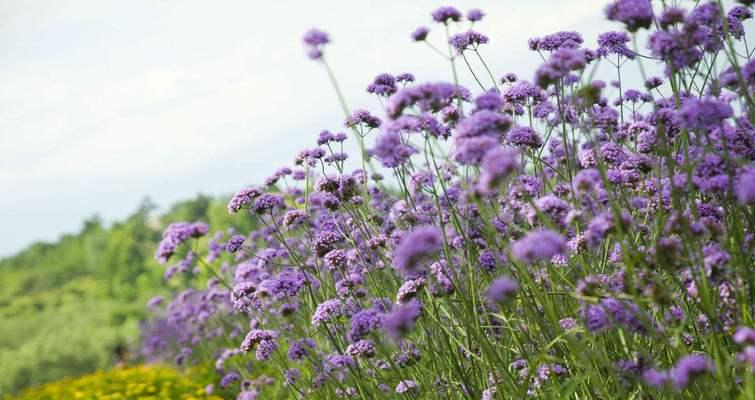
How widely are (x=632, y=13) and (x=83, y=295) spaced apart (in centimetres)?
2590

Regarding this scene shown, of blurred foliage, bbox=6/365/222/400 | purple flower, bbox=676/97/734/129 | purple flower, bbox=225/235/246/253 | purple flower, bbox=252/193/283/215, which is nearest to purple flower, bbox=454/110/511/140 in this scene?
purple flower, bbox=676/97/734/129

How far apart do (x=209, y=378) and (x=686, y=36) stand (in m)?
7.34

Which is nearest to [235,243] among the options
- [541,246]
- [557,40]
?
[557,40]

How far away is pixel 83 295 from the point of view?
25328 millimetres

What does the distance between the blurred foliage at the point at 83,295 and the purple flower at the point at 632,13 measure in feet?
44.9

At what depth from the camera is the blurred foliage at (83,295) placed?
13.9 metres

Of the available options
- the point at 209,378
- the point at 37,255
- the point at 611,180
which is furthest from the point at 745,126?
the point at 37,255

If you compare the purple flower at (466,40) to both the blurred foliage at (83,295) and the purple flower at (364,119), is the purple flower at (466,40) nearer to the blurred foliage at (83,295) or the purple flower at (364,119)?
the purple flower at (364,119)

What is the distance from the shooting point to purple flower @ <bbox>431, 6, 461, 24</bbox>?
3.43 m

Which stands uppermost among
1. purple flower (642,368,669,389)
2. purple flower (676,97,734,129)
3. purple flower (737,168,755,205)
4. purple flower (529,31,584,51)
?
purple flower (529,31,584,51)

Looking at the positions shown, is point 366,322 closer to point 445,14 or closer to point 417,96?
point 417,96

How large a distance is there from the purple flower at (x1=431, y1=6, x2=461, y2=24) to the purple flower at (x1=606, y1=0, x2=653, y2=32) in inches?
32.1

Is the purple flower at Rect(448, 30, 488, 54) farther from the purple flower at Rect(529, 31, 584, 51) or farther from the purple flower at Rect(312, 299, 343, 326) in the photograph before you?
the purple flower at Rect(312, 299, 343, 326)

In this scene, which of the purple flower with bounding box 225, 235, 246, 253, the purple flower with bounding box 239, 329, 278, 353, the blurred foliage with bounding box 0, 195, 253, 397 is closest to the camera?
the purple flower with bounding box 239, 329, 278, 353
